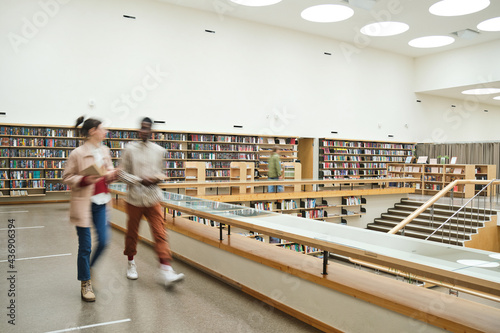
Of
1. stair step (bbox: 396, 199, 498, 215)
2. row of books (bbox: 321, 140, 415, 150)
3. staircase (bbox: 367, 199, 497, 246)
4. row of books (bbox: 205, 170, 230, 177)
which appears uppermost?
row of books (bbox: 321, 140, 415, 150)

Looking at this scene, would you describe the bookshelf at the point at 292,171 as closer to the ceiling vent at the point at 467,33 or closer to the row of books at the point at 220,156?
the row of books at the point at 220,156

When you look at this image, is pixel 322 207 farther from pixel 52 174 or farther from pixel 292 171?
pixel 52 174

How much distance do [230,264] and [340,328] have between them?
125 cm

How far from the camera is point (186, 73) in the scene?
468 inches

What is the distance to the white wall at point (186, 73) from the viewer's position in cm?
964

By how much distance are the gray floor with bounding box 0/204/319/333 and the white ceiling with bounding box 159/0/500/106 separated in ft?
32.8

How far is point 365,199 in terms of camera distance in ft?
34.8

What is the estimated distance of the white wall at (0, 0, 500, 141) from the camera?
9.64 m

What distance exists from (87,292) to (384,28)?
13.6 metres

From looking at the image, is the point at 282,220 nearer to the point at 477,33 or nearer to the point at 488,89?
the point at 477,33

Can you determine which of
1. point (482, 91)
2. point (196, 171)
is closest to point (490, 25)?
point (482, 91)

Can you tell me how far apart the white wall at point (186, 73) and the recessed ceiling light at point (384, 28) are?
1.77 m

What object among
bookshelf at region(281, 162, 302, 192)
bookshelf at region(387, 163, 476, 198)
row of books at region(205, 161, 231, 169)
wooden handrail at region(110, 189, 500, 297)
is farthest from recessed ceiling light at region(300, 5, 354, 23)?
wooden handrail at region(110, 189, 500, 297)

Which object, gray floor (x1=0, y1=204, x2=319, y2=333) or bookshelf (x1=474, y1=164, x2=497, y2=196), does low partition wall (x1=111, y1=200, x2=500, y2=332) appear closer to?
gray floor (x1=0, y1=204, x2=319, y2=333)
